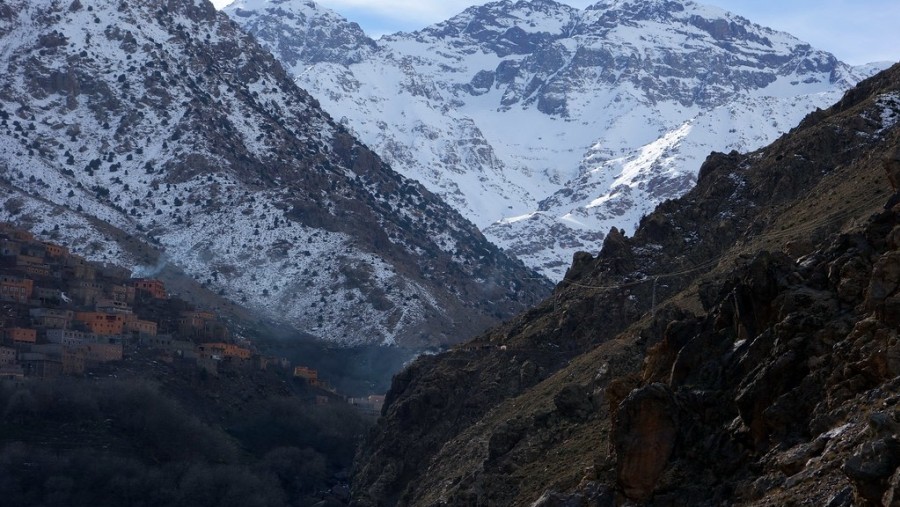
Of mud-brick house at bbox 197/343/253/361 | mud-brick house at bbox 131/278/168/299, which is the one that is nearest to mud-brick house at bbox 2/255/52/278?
mud-brick house at bbox 131/278/168/299

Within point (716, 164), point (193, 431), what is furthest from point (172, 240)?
point (716, 164)

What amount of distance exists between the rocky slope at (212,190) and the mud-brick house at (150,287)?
43.2 feet

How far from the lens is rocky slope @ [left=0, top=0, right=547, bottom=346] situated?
5906 inches

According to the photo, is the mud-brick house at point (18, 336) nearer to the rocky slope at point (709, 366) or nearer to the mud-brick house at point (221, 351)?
the mud-brick house at point (221, 351)

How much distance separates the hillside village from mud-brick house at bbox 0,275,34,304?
8cm

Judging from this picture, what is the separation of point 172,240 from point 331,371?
29.5 meters

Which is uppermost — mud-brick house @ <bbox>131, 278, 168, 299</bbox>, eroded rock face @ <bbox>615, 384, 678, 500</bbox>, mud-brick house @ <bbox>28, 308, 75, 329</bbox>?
mud-brick house @ <bbox>131, 278, 168, 299</bbox>

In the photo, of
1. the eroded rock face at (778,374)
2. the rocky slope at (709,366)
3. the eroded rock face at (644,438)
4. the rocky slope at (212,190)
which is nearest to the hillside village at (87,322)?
the rocky slope at (212,190)

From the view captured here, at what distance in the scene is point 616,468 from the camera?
113ft

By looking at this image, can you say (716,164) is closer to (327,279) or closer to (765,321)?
(765,321)

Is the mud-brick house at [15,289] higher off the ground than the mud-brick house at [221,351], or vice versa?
the mud-brick house at [15,289]

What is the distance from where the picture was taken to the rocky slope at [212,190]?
150m

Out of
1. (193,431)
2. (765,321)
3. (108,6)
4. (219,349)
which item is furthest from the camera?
(108,6)

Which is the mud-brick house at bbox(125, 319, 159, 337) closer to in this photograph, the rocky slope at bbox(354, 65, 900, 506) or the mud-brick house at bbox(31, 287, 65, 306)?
the mud-brick house at bbox(31, 287, 65, 306)
